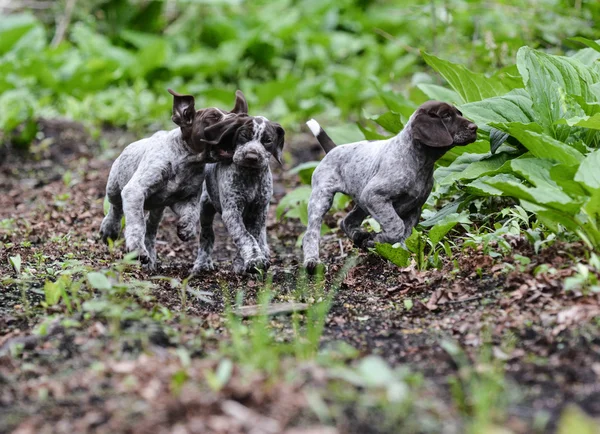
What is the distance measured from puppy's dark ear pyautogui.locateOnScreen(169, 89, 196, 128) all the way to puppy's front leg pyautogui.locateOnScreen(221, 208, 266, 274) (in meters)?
0.60

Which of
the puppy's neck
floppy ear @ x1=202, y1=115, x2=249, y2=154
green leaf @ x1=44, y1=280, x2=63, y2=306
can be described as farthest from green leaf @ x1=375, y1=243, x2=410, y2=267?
green leaf @ x1=44, y1=280, x2=63, y2=306

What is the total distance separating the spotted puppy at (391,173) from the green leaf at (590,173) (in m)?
0.71

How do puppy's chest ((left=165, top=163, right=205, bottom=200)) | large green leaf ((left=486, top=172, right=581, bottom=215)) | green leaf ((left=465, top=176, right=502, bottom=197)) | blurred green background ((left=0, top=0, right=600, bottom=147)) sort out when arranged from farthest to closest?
1. blurred green background ((left=0, top=0, right=600, bottom=147))
2. puppy's chest ((left=165, top=163, right=205, bottom=200))
3. green leaf ((left=465, top=176, right=502, bottom=197))
4. large green leaf ((left=486, top=172, right=581, bottom=215))

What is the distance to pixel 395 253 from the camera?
4.76m

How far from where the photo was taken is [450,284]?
4406 mm

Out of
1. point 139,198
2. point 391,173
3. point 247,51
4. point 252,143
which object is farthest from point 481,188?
point 247,51

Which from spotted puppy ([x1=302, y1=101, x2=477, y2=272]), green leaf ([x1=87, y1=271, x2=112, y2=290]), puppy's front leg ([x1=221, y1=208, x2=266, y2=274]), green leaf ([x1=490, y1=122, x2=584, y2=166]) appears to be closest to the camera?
green leaf ([x1=87, y1=271, x2=112, y2=290])

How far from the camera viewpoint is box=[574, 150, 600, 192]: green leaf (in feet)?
13.1

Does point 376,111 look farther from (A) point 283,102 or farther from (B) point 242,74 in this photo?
(B) point 242,74

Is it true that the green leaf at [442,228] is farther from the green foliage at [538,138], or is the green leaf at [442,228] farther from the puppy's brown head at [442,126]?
the puppy's brown head at [442,126]

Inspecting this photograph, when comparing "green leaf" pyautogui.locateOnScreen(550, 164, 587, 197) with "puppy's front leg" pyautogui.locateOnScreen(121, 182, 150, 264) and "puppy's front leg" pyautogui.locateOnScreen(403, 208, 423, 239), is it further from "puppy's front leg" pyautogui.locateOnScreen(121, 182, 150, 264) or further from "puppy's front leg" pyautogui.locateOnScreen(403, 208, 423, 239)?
"puppy's front leg" pyautogui.locateOnScreen(121, 182, 150, 264)

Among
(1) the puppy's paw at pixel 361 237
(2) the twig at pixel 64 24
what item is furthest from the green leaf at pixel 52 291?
(2) the twig at pixel 64 24

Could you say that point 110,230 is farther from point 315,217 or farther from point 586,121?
point 586,121

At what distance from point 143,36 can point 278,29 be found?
7.98ft
